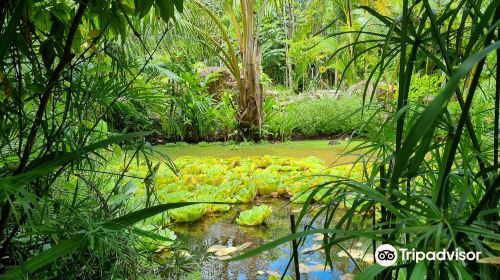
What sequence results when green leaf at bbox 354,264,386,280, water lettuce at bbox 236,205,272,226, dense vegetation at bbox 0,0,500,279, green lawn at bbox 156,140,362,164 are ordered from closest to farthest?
green leaf at bbox 354,264,386,280
dense vegetation at bbox 0,0,500,279
water lettuce at bbox 236,205,272,226
green lawn at bbox 156,140,362,164

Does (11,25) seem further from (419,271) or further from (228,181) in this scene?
(228,181)

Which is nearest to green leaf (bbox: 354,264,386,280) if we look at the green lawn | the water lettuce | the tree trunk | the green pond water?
the green pond water

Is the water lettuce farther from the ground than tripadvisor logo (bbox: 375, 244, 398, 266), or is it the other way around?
tripadvisor logo (bbox: 375, 244, 398, 266)

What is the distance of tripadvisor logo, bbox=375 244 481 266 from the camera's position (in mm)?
498

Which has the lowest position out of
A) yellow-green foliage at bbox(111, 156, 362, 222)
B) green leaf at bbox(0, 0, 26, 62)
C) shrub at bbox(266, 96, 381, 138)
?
yellow-green foliage at bbox(111, 156, 362, 222)

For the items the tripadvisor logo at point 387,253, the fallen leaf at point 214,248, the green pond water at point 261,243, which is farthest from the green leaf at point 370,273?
the fallen leaf at point 214,248

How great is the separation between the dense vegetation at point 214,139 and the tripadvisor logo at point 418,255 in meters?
0.01

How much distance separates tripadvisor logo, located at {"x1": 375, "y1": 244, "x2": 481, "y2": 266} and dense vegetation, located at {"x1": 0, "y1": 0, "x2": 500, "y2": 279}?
0.04ft

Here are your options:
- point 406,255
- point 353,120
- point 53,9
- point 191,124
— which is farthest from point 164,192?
point 353,120

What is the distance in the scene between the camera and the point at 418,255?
20.3 inches

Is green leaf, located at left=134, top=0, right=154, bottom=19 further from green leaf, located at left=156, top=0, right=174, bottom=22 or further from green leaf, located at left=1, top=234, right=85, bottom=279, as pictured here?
green leaf, located at left=1, top=234, right=85, bottom=279

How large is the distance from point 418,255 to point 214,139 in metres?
6.71

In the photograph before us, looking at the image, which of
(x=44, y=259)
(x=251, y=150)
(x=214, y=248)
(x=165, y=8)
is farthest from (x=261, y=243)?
(x=251, y=150)

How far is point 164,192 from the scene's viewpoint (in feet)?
9.87
